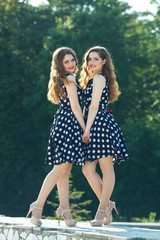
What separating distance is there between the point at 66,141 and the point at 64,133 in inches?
4.0

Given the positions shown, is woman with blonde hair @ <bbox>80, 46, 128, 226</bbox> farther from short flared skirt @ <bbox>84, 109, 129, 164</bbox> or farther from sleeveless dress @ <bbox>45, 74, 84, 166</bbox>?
sleeveless dress @ <bbox>45, 74, 84, 166</bbox>

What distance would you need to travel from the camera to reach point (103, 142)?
6.04m

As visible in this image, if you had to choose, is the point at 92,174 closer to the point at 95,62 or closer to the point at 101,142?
the point at 101,142

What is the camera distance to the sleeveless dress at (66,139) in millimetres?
5980

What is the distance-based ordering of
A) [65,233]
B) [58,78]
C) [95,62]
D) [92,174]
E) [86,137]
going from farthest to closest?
[95,62] < [58,78] < [92,174] < [86,137] < [65,233]

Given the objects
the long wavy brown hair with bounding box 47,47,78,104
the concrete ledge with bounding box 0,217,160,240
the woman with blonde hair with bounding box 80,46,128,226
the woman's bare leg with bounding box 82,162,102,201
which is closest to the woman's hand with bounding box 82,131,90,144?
the woman with blonde hair with bounding box 80,46,128,226

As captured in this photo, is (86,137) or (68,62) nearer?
(86,137)

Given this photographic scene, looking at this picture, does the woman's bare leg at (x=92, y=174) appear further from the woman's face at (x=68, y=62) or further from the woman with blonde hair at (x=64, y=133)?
the woman's face at (x=68, y=62)

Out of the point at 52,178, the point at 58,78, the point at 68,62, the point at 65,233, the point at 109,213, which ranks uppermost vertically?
the point at 68,62

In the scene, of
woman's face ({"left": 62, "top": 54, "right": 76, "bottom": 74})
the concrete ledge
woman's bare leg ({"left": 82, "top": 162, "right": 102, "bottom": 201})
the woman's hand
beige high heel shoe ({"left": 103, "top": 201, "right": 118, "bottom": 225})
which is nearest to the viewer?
the concrete ledge

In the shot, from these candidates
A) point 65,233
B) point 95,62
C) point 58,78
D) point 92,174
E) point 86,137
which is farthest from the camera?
point 95,62

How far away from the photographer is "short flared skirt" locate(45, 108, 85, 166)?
5.98 m

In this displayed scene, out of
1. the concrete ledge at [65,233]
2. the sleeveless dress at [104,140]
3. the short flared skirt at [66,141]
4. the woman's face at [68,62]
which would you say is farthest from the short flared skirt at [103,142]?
the concrete ledge at [65,233]

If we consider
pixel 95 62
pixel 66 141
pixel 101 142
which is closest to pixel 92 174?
pixel 101 142
